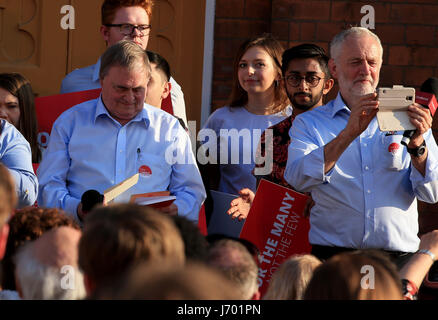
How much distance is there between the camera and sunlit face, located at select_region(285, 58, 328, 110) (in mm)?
4703

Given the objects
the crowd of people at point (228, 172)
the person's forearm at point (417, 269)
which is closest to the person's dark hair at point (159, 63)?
the crowd of people at point (228, 172)

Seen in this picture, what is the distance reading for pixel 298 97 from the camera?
185 inches

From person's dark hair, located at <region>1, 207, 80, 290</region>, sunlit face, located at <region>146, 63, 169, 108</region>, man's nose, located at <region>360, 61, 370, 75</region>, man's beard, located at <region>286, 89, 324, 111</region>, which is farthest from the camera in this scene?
sunlit face, located at <region>146, 63, 169, 108</region>

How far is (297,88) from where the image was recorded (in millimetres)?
4711

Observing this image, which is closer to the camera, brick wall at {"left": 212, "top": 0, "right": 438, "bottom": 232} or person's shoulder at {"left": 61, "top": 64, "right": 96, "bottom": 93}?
person's shoulder at {"left": 61, "top": 64, "right": 96, "bottom": 93}

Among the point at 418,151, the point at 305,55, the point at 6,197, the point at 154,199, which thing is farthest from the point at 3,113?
the point at 6,197

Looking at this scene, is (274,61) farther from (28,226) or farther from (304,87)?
(28,226)

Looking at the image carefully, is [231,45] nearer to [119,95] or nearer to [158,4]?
[158,4]

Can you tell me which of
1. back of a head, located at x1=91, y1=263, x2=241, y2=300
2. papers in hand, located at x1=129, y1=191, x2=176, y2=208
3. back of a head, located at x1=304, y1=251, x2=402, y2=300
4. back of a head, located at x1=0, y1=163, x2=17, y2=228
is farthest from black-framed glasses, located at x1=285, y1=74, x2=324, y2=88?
back of a head, located at x1=91, y1=263, x2=241, y2=300

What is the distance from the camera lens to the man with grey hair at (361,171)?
385 cm

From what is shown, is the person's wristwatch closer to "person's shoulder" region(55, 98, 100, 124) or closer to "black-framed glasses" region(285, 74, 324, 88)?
"black-framed glasses" region(285, 74, 324, 88)

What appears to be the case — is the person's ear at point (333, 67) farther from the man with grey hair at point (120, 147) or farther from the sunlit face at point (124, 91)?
the sunlit face at point (124, 91)

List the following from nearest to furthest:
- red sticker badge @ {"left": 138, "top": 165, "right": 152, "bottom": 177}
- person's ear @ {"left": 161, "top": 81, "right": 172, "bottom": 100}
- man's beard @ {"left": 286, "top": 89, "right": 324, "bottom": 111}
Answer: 1. red sticker badge @ {"left": 138, "top": 165, "right": 152, "bottom": 177}
2. man's beard @ {"left": 286, "top": 89, "right": 324, "bottom": 111}
3. person's ear @ {"left": 161, "top": 81, "right": 172, "bottom": 100}

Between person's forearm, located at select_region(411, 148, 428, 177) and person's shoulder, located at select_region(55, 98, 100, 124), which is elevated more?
person's shoulder, located at select_region(55, 98, 100, 124)
